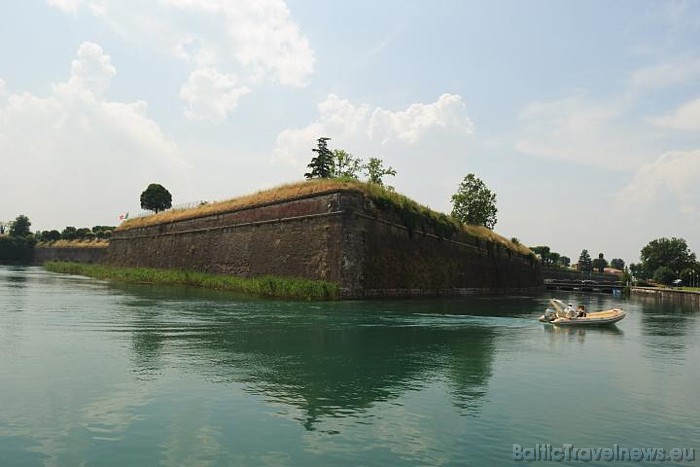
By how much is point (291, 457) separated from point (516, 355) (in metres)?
10.9

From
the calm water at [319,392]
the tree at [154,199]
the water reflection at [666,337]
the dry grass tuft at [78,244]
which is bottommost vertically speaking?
the calm water at [319,392]

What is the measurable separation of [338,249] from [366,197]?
14.1ft

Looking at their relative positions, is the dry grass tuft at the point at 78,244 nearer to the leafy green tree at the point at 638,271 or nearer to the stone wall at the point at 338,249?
the stone wall at the point at 338,249

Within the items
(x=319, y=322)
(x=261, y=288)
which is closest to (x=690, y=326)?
(x=319, y=322)

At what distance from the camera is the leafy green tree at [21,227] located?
12603cm

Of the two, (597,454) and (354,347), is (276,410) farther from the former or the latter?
(354,347)

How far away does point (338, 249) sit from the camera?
3266 centimetres

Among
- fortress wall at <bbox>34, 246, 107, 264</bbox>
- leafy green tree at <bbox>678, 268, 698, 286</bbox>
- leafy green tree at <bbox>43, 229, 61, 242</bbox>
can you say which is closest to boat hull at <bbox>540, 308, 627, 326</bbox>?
fortress wall at <bbox>34, 246, 107, 264</bbox>

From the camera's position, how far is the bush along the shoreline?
32009 mm

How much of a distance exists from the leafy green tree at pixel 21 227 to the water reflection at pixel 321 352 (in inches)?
4733

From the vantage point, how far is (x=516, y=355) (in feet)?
54.6

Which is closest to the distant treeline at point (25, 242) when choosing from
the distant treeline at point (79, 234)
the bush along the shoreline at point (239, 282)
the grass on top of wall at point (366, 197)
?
the distant treeline at point (79, 234)

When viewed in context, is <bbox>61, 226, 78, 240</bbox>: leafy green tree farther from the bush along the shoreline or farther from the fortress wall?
the bush along the shoreline

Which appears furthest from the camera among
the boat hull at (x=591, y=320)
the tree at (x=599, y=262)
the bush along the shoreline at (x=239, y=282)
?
the tree at (x=599, y=262)
